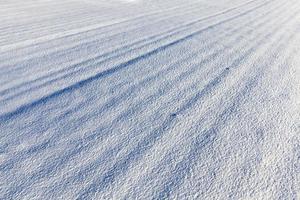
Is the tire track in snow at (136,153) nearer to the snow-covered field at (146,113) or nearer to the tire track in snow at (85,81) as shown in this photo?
the snow-covered field at (146,113)

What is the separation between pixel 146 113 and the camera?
4.29 metres

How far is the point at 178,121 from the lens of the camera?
412 centimetres

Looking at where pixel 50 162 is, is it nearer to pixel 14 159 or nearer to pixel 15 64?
pixel 14 159

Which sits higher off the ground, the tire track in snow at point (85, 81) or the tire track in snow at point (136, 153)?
the tire track in snow at point (136, 153)

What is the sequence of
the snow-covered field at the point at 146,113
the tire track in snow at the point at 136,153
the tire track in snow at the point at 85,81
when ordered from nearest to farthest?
the tire track in snow at the point at 136,153 < the snow-covered field at the point at 146,113 < the tire track in snow at the point at 85,81

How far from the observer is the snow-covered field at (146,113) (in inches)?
123

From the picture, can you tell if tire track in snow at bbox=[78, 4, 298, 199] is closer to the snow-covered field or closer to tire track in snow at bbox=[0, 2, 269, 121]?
the snow-covered field

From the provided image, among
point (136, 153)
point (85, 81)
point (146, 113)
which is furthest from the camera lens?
point (85, 81)

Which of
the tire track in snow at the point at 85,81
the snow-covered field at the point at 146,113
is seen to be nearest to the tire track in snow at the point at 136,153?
the snow-covered field at the point at 146,113

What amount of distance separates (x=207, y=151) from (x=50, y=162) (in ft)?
5.15

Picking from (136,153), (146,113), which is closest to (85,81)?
(146,113)

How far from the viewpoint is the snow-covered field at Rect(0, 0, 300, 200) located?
311cm

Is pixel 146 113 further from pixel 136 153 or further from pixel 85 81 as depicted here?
pixel 85 81

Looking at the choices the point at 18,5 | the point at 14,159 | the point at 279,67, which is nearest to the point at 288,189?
the point at 14,159
